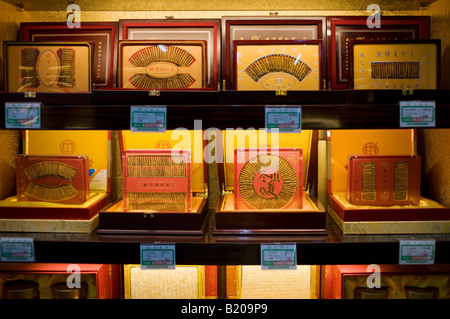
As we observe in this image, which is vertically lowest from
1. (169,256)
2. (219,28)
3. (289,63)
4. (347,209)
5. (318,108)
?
(169,256)

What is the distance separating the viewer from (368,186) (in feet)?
4.62

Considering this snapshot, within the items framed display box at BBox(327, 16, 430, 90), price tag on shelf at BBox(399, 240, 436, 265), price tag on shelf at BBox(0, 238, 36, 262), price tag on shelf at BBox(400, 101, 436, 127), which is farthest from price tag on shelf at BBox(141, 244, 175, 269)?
framed display box at BBox(327, 16, 430, 90)

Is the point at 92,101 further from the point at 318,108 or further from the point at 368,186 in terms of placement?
the point at 368,186

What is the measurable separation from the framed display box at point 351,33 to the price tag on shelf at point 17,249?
1.47m

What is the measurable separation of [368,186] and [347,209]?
15 centimetres

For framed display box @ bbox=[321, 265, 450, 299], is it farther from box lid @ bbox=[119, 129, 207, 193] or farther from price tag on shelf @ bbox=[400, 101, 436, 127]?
box lid @ bbox=[119, 129, 207, 193]

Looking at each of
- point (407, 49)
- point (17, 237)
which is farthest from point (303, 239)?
point (17, 237)

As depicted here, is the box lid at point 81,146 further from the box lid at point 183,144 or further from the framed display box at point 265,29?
the framed display box at point 265,29

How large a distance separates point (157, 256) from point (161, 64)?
763 millimetres

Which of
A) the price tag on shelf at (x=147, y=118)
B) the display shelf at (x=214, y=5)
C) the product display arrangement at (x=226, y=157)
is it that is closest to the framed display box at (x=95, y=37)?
the product display arrangement at (x=226, y=157)

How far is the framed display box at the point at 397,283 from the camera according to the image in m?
1.40

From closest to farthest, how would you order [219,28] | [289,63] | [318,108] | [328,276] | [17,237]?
[318,108] < [17,237] < [289,63] < [328,276] < [219,28]

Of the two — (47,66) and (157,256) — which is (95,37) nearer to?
(47,66)

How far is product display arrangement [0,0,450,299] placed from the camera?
122cm
